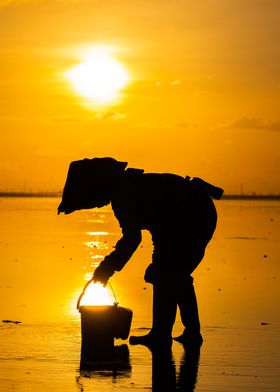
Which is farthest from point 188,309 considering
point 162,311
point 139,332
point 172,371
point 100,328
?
point 172,371

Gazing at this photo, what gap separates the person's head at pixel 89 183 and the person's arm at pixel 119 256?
1.17ft

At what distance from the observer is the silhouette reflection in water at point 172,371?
7324 mm

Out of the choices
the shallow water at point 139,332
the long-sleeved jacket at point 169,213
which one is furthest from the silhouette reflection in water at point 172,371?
the long-sleeved jacket at point 169,213

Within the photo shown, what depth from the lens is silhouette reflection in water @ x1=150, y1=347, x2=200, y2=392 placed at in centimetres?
732

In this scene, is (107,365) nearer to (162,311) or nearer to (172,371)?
(172,371)

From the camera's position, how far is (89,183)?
927 centimetres

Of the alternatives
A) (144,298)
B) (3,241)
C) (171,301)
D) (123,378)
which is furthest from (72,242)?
(123,378)

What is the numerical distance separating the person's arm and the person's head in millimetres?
356

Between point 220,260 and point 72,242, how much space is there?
8680 mm

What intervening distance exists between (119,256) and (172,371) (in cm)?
158

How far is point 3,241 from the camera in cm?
2700

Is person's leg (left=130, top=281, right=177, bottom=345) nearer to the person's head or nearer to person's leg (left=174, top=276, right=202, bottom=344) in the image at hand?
person's leg (left=174, top=276, right=202, bottom=344)

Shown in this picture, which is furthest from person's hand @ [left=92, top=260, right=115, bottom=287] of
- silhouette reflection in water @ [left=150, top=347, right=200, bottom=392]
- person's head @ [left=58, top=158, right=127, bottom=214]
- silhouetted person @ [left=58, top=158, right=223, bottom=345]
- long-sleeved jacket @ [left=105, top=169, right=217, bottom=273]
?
silhouette reflection in water @ [left=150, top=347, right=200, bottom=392]

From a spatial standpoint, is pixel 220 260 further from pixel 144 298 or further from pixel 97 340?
pixel 97 340
